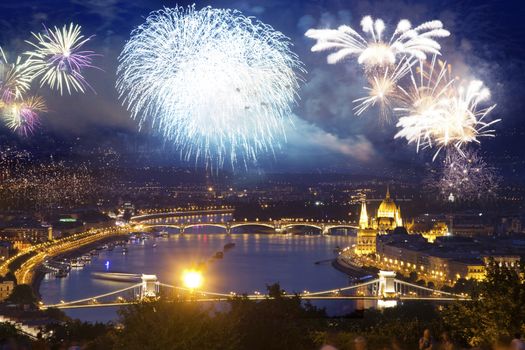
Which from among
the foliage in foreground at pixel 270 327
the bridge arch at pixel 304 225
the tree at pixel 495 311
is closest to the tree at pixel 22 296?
the foliage in foreground at pixel 270 327

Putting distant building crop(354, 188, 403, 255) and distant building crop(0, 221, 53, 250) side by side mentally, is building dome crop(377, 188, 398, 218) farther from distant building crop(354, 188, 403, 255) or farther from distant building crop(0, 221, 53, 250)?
distant building crop(0, 221, 53, 250)

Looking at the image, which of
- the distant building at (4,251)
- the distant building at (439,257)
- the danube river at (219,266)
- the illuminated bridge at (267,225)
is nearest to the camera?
the danube river at (219,266)

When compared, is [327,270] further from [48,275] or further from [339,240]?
[339,240]

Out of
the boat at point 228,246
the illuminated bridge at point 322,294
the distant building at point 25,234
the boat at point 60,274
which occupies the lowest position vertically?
the illuminated bridge at point 322,294

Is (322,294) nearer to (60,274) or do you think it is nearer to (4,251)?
(60,274)

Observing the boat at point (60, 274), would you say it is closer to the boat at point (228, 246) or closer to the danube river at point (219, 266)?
the danube river at point (219, 266)

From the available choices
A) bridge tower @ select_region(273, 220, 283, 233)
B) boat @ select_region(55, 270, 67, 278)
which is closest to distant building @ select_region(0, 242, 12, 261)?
boat @ select_region(55, 270, 67, 278)

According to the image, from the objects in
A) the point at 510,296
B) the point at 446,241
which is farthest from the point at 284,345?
the point at 446,241

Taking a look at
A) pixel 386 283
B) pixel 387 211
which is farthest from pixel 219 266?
pixel 387 211
